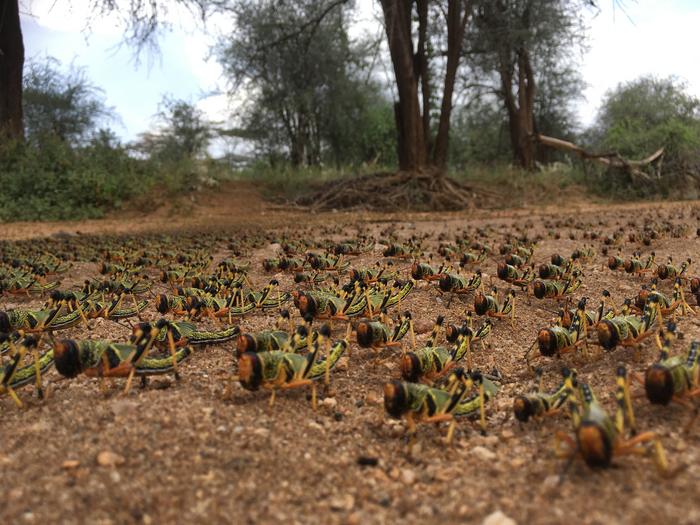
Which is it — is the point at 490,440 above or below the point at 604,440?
below

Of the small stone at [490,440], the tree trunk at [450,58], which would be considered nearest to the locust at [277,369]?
the small stone at [490,440]

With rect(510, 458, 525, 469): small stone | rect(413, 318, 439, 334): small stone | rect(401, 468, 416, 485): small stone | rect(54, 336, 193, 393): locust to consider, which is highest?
rect(54, 336, 193, 393): locust

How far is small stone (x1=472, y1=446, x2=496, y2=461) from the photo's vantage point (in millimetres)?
1981

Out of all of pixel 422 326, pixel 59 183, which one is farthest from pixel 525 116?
pixel 422 326

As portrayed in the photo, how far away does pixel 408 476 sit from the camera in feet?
6.16

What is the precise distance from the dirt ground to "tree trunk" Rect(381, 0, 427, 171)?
13.2m

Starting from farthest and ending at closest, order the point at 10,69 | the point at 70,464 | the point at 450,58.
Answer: the point at 450,58 → the point at 10,69 → the point at 70,464

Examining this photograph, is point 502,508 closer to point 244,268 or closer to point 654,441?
point 654,441

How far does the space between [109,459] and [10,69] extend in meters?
17.5

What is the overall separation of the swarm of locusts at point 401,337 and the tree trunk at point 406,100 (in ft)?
32.4

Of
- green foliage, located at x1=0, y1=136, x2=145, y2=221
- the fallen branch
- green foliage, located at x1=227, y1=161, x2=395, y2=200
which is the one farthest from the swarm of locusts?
the fallen branch

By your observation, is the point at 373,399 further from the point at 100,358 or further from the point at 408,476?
the point at 100,358

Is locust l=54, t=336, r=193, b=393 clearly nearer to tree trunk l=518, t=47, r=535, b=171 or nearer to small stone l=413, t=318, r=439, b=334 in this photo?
small stone l=413, t=318, r=439, b=334

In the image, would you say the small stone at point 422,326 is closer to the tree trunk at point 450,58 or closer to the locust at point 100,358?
the locust at point 100,358
